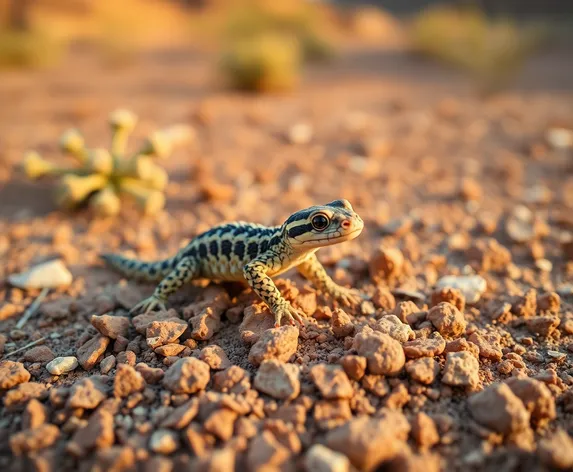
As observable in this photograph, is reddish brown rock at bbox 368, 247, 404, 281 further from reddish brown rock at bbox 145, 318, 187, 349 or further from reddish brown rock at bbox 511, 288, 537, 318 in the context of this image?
reddish brown rock at bbox 145, 318, 187, 349

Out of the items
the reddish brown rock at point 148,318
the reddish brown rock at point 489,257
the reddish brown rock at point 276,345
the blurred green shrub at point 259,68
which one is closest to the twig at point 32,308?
the reddish brown rock at point 148,318

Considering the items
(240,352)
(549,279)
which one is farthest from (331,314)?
(549,279)

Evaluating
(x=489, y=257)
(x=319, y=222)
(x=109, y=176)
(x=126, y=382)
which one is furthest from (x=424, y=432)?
(x=109, y=176)

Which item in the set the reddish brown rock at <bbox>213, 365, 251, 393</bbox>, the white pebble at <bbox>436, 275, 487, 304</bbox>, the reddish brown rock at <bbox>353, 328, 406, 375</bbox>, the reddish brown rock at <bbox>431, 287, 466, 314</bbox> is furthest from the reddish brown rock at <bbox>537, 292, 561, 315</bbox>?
the reddish brown rock at <bbox>213, 365, 251, 393</bbox>

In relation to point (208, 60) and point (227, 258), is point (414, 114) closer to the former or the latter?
point (227, 258)

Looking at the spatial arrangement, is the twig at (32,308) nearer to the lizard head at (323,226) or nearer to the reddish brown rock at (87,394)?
the reddish brown rock at (87,394)

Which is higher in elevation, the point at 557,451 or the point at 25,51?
the point at 25,51

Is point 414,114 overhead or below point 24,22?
below

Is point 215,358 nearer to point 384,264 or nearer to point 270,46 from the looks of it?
point 384,264
